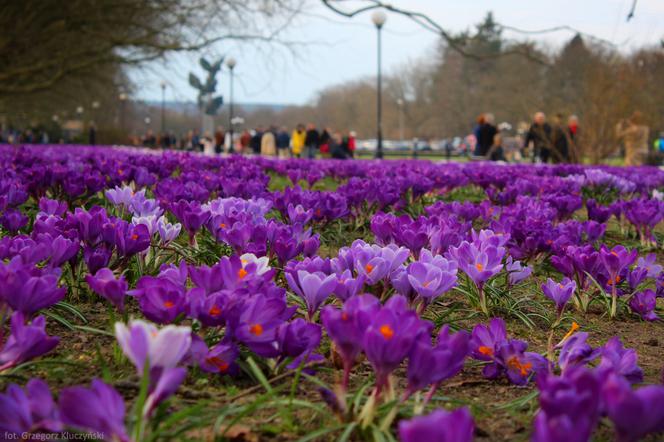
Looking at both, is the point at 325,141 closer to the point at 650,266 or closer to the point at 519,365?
the point at 650,266

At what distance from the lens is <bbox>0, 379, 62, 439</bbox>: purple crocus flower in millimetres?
1123

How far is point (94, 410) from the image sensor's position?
1.08 meters

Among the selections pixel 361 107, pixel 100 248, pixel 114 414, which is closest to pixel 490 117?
pixel 100 248

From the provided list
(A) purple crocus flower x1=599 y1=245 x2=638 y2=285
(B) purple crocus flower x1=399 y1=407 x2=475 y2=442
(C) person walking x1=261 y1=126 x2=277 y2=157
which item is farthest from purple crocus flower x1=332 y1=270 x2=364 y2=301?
(C) person walking x1=261 y1=126 x2=277 y2=157

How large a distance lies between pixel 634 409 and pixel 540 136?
15368 mm

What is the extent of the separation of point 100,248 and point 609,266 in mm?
1829

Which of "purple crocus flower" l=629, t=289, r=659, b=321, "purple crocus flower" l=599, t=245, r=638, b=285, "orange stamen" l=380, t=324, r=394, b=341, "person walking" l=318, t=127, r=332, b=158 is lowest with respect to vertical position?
"purple crocus flower" l=629, t=289, r=659, b=321

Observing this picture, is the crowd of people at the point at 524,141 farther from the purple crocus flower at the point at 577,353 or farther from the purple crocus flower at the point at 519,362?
the purple crocus flower at the point at 577,353

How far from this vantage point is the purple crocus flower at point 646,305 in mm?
2668

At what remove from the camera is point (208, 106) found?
91.0ft

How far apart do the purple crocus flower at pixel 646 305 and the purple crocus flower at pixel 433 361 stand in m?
1.61

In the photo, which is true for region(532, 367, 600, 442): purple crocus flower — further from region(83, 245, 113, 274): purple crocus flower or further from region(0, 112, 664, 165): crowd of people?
region(0, 112, 664, 165): crowd of people

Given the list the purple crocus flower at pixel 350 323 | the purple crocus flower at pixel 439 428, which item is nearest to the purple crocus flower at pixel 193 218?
the purple crocus flower at pixel 350 323

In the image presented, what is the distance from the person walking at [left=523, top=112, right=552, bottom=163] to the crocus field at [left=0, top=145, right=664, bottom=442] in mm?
12095
